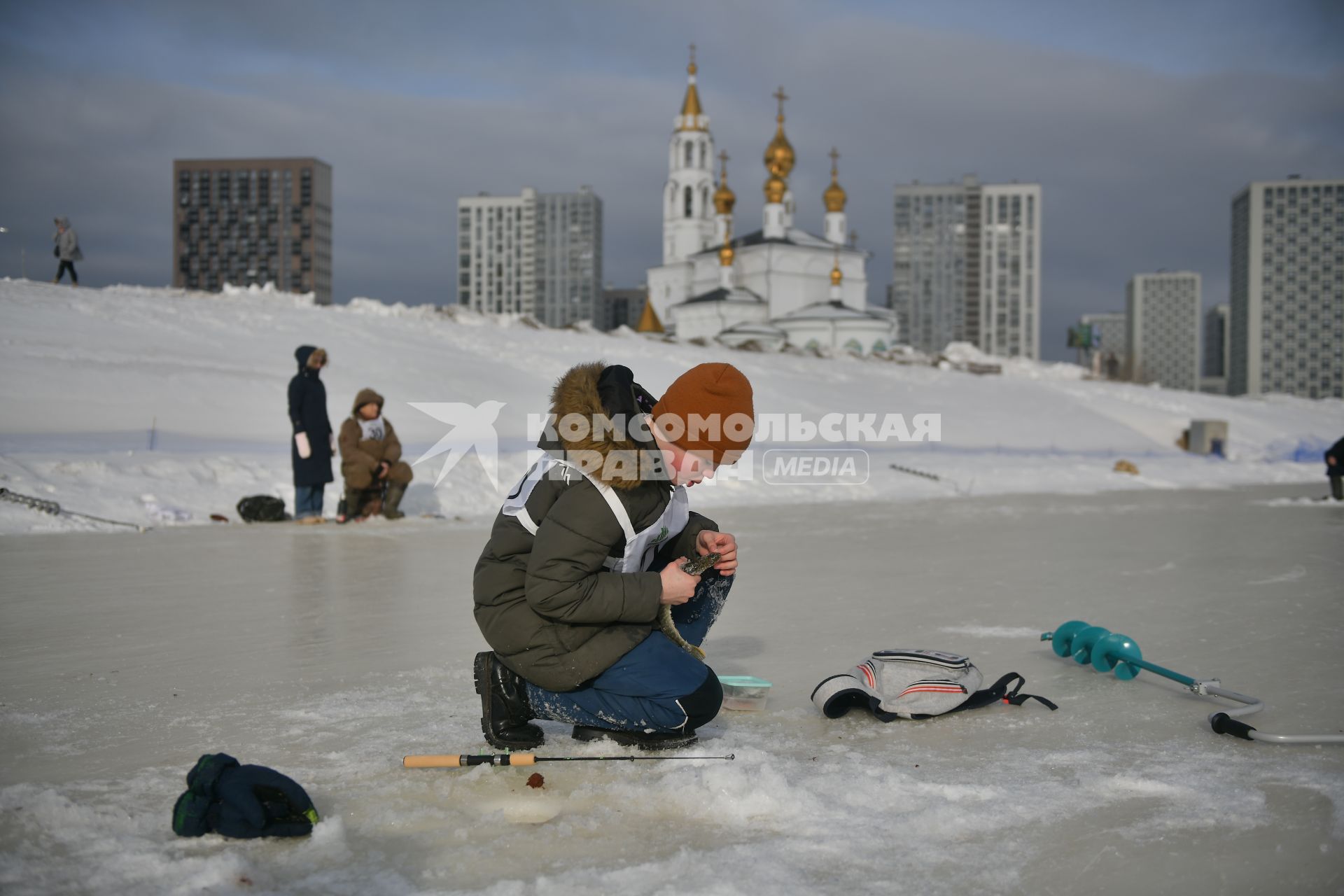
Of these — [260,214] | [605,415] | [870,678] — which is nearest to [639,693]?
[605,415]

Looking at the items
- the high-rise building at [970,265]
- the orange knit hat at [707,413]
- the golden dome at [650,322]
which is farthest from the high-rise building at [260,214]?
the orange knit hat at [707,413]

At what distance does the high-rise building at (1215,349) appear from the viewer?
154 meters

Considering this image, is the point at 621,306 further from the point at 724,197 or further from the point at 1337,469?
the point at 1337,469

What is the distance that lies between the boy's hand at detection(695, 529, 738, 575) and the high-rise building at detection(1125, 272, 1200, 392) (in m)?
196

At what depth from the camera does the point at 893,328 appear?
56.6 meters

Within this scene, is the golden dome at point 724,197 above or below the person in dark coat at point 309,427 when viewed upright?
above

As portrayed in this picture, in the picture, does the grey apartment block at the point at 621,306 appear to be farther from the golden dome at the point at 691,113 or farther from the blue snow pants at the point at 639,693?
the blue snow pants at the point at 639,693

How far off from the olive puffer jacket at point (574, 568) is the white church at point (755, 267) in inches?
2002

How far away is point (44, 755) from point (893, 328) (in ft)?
185

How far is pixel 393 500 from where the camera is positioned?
32.7 feet

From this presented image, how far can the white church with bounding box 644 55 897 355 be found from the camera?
55750 mm

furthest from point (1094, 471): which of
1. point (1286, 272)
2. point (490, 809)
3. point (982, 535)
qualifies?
point (1286, 272)

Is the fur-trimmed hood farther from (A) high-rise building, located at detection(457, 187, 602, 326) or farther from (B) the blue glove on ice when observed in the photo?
(A) high-rise building, located at detection(457, 187, 602, 326)

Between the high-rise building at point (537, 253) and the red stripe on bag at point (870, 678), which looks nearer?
the red stripe on bag at point (870, 678)
